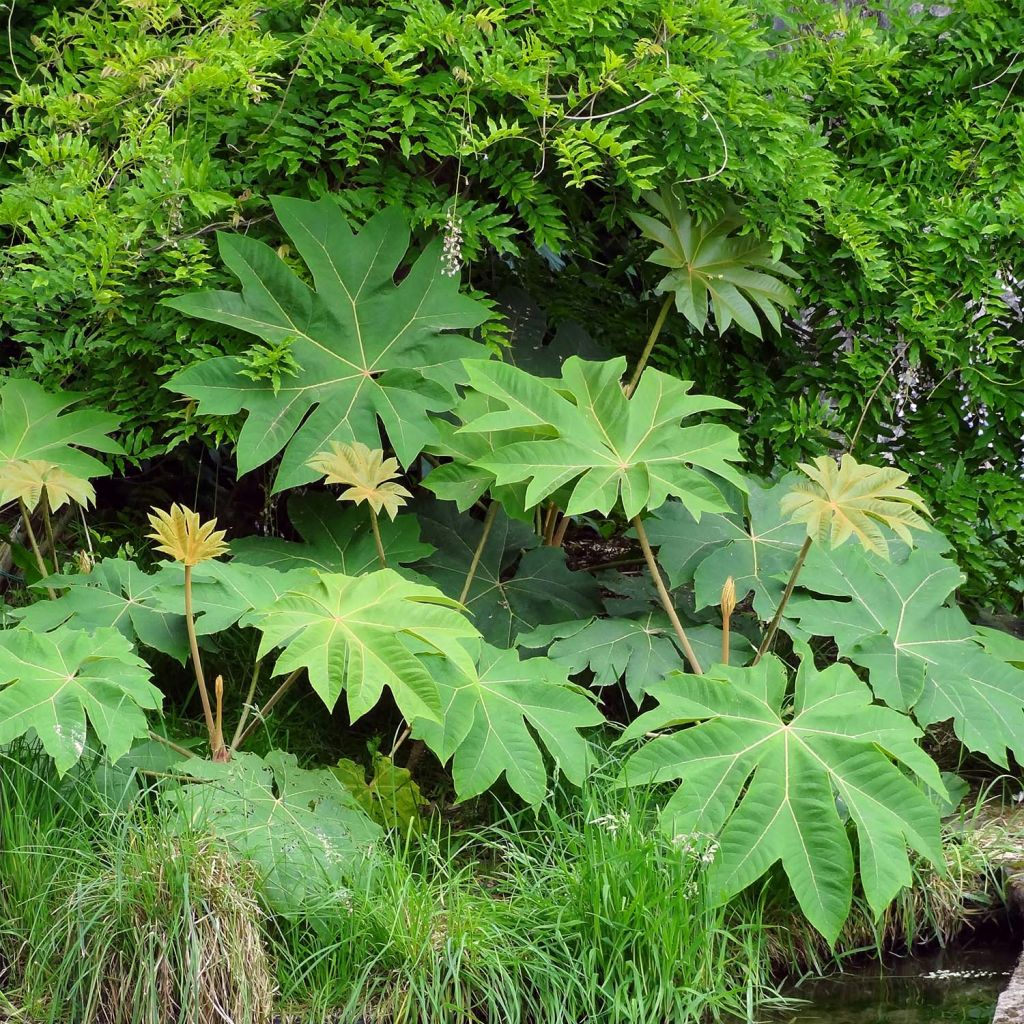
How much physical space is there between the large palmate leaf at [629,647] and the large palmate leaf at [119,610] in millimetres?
867

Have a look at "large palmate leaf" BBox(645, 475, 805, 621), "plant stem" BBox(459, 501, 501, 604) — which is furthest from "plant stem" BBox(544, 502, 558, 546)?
"large palmate leaf" BBox(645, 475, 805, 621)

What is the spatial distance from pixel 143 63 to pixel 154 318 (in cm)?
63

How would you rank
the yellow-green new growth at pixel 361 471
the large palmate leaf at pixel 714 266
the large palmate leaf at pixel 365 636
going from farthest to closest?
the large palmate leaf at pixel 714 266 < the yellow-green new growth at pixel 361 471 < the large palmate leaf at pixel 365 636

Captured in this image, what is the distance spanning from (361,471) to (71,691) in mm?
818

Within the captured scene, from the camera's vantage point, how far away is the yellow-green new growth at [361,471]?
2908mm

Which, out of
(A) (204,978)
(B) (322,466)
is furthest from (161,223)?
(A) (204,978)

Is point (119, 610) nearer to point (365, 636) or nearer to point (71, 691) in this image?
point (71, 691)

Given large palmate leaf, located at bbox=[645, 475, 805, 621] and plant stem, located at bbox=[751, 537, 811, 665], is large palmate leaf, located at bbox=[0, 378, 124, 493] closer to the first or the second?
large palmate leaf, located at bbox=[645, 475, 805, 621]

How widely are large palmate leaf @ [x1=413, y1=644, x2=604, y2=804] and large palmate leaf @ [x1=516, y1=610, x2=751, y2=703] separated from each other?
164 mm

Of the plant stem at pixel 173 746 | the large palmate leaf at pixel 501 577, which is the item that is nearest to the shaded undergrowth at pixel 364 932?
the plant stem at pixel 173 746

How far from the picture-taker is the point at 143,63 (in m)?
3.12

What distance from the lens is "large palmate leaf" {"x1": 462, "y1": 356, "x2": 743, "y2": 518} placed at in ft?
9.75

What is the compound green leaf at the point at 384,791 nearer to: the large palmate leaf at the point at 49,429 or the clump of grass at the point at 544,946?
the clump of grass at the point at 544,946

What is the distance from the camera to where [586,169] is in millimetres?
3369
